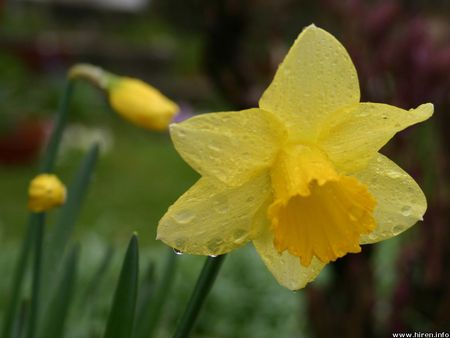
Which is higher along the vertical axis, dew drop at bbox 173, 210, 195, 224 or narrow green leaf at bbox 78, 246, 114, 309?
dew drop at bbox 173, 210, 195, 224

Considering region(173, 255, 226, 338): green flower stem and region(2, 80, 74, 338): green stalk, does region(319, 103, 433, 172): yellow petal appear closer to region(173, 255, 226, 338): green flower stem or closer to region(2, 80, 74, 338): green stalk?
region(173, 255, 226, 338): green flower stem

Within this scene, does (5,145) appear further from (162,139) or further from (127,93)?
(127,93)

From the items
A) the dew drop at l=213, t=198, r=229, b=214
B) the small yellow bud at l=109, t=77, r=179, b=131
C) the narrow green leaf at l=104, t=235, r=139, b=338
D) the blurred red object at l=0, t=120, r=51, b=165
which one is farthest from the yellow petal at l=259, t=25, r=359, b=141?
the blurred red object at l=0, t=120, r=51, b=165

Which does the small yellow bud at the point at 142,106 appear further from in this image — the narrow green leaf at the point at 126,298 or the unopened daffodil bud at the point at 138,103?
the narrow green leaf at the point at 126,298

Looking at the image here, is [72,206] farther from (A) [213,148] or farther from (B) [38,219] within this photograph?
(A) [213,148]

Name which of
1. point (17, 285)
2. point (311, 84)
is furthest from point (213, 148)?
point (17, 285)
